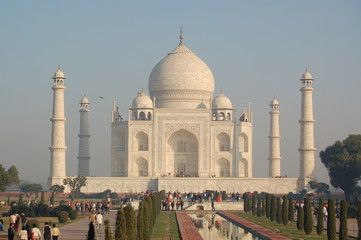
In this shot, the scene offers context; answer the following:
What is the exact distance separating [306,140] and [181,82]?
Result: 9508 mm

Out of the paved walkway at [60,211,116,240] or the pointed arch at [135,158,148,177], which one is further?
the pointed arch at [135,158,148,177]

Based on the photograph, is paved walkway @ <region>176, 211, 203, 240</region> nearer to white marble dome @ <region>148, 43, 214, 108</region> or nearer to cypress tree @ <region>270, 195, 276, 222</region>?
cypress tree @ <region>270, 195, 276, 222</region>

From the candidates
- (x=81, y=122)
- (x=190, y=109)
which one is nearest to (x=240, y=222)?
(x=190, y=109)

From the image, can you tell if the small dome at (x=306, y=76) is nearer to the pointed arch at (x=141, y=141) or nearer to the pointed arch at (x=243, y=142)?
the pointed arch at (x=243, y=142)

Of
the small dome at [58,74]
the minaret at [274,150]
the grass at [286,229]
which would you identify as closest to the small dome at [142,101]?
the small dome at [58,74]

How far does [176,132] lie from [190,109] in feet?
5.89

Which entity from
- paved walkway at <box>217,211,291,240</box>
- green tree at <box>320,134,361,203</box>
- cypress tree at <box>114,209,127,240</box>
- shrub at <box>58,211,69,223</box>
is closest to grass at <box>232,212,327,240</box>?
paved walkway at <box>217,211,291,240</box>

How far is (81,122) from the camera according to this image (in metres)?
54.5

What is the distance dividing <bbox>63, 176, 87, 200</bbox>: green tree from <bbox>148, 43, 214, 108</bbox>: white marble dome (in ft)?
31.2

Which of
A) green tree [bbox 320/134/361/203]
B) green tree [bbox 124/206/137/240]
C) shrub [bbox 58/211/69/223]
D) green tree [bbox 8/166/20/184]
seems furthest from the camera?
green tree [bbox 320/134/361/203]

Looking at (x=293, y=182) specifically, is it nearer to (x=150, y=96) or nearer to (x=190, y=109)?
(x=190, y=109)

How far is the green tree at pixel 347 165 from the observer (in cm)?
4378

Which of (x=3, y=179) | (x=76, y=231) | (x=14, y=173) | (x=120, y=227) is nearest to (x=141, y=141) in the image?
(x=14, y=173)

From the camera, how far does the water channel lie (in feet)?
77.9
